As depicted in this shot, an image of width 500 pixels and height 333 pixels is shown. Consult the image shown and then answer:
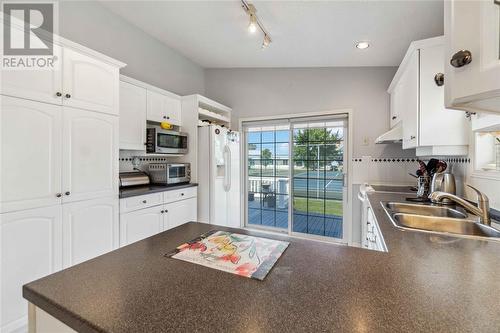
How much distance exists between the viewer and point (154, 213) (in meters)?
2.48

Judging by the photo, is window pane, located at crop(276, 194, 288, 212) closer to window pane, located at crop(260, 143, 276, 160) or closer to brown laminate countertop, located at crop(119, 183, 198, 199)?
window pane, located at crop(260, 143, 276, 160)

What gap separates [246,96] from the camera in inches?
149

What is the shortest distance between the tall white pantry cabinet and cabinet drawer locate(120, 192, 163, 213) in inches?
3.0

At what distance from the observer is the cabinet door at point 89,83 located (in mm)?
1777

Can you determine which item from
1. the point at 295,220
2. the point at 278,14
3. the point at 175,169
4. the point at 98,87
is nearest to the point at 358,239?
the point at 295,220

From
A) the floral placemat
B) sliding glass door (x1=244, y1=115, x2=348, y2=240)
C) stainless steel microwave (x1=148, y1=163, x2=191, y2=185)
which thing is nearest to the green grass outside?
sliding glass door (x1=244, y1=115, x2=348, y2=240)

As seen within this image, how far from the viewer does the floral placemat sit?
739 mm

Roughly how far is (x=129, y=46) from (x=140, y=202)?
189 centimetres

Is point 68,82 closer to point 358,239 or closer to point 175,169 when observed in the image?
point 175,169

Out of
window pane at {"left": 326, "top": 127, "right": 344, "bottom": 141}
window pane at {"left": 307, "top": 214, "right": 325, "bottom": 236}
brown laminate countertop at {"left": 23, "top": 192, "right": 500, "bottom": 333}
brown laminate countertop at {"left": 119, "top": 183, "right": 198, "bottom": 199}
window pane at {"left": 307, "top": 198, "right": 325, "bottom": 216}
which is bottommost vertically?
window pane at {"left": 307, "top": 214, "right": 325, "bottom": 236}

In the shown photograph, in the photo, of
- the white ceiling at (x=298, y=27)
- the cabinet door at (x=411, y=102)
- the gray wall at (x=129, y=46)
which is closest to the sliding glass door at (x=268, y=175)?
the white ceiling at (x=298, y=27)

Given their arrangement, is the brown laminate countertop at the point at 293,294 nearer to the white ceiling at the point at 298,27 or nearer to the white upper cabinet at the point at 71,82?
the white upper cabinet at the point at 71,82

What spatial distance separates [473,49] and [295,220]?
10.6ft

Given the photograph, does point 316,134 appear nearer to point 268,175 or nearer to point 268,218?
point 268,175
